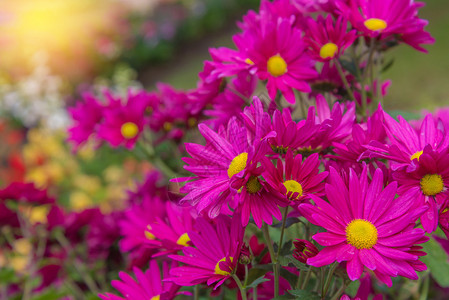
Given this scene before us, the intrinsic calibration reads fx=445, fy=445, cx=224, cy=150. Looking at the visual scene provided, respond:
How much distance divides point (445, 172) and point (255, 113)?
0.72 ft

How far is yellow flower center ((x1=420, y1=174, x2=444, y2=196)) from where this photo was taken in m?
0.49

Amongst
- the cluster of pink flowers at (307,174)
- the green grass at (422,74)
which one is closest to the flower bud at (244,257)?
the cluster of pink flowers at (307,174)

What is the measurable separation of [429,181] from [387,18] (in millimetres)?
323

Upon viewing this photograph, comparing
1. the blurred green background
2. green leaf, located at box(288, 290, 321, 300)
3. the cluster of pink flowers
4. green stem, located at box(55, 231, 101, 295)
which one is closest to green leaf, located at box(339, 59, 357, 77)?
the cluster of pink flowers

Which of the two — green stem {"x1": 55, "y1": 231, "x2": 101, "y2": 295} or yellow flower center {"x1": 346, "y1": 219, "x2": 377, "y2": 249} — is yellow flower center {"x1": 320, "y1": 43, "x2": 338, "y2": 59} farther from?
green stem {"x1": 55, "y1": 231, "x2": 101, "y2": 295}

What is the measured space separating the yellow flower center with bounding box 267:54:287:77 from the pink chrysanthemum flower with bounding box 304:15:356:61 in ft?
0.15

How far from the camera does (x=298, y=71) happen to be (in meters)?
0.71

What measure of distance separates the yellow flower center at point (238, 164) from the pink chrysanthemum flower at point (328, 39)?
251 millimetres

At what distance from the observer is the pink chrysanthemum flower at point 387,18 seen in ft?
2.19

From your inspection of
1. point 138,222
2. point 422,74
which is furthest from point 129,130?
point 422,74

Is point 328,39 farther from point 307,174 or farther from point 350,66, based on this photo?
point 307,174

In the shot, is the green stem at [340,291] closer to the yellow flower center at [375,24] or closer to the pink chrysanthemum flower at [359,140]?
the pink chrysanthemum flower at [359,140]

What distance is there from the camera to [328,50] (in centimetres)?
68

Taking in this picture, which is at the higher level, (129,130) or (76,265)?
(129,130)
